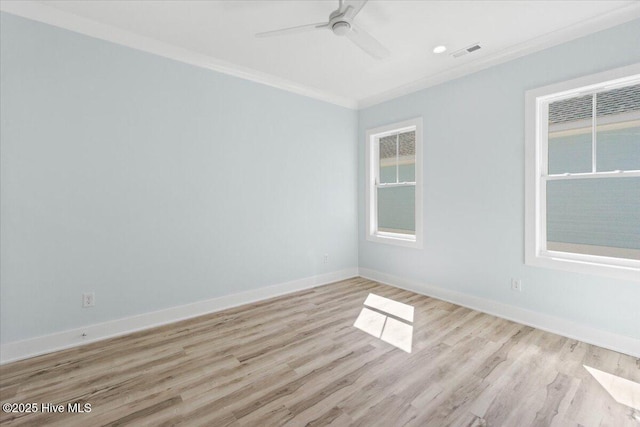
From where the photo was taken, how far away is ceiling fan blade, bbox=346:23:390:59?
7.22 ft

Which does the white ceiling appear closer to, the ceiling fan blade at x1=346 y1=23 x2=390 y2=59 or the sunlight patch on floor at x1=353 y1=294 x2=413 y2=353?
the ceiling fan blade at x1=346 y1=23 x2=390 y2=59

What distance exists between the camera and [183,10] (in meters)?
2.39

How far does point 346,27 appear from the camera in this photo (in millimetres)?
2135

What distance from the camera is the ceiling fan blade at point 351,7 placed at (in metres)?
1.93

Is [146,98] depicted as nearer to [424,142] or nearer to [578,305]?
[424,142]

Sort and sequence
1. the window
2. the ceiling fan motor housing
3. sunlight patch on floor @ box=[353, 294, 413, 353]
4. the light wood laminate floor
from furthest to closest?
the window
sunlight patch on floor @ box=[353, 294, 413, 353]
the ceiling fan motor housing
the light wood laminate floor

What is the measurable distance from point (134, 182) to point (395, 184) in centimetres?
327

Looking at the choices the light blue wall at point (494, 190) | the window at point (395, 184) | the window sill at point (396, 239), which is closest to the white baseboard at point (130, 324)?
the window sill at point (396, 239)

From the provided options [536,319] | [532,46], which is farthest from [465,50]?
[536,319]

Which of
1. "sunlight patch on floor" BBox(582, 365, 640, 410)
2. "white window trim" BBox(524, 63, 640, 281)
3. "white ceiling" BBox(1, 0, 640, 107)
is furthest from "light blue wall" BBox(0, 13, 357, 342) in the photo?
"sunlight patch on floor" BBox(582, 365, 640, 410)

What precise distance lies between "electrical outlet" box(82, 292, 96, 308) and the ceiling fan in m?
2.63

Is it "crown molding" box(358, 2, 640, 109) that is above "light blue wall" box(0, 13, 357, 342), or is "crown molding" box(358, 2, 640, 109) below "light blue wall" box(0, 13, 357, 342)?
above

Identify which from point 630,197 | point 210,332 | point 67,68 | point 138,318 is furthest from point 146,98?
point 630,197

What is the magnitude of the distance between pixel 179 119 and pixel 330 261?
2736mm
